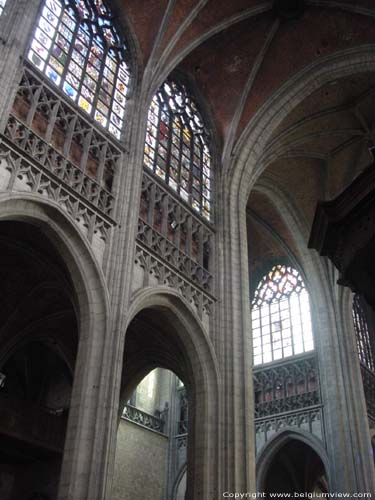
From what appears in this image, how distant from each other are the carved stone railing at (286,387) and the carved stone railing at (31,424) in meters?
7.20

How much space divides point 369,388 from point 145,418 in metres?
8.17

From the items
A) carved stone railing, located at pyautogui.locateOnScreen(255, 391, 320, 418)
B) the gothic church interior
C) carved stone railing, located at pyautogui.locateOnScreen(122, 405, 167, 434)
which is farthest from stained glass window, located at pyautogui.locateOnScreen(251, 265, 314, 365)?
carved stone railing, located at pyautogui.locateOnScreen(122, 405, 167, 434)

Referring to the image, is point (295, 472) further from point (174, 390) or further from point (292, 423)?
point (174, 390)

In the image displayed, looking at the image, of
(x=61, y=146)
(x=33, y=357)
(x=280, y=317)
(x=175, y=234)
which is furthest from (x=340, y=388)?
(x=61, y=146)

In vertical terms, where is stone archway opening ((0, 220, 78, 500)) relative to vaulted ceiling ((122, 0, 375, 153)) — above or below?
below

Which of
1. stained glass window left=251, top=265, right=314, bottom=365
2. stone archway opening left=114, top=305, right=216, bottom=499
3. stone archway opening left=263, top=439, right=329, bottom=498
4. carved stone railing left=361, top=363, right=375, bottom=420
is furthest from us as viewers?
stone archway opening left=263, top=439, right=329, bottom=498

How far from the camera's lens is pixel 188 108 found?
16344mm

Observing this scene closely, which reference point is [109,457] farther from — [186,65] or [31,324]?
[186,65]

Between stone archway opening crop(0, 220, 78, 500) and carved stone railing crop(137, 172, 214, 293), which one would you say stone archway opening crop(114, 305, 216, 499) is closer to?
carved stone railing crop(137, 172, 214, 293)

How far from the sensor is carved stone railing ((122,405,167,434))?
63.5ft

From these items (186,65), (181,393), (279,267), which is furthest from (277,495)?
(186,65)

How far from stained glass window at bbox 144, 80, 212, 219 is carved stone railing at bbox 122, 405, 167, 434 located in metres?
8.22

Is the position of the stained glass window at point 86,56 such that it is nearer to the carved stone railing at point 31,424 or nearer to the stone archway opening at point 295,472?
the carved stone railing at point 31,424

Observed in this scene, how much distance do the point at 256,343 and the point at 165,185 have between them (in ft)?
32.1
